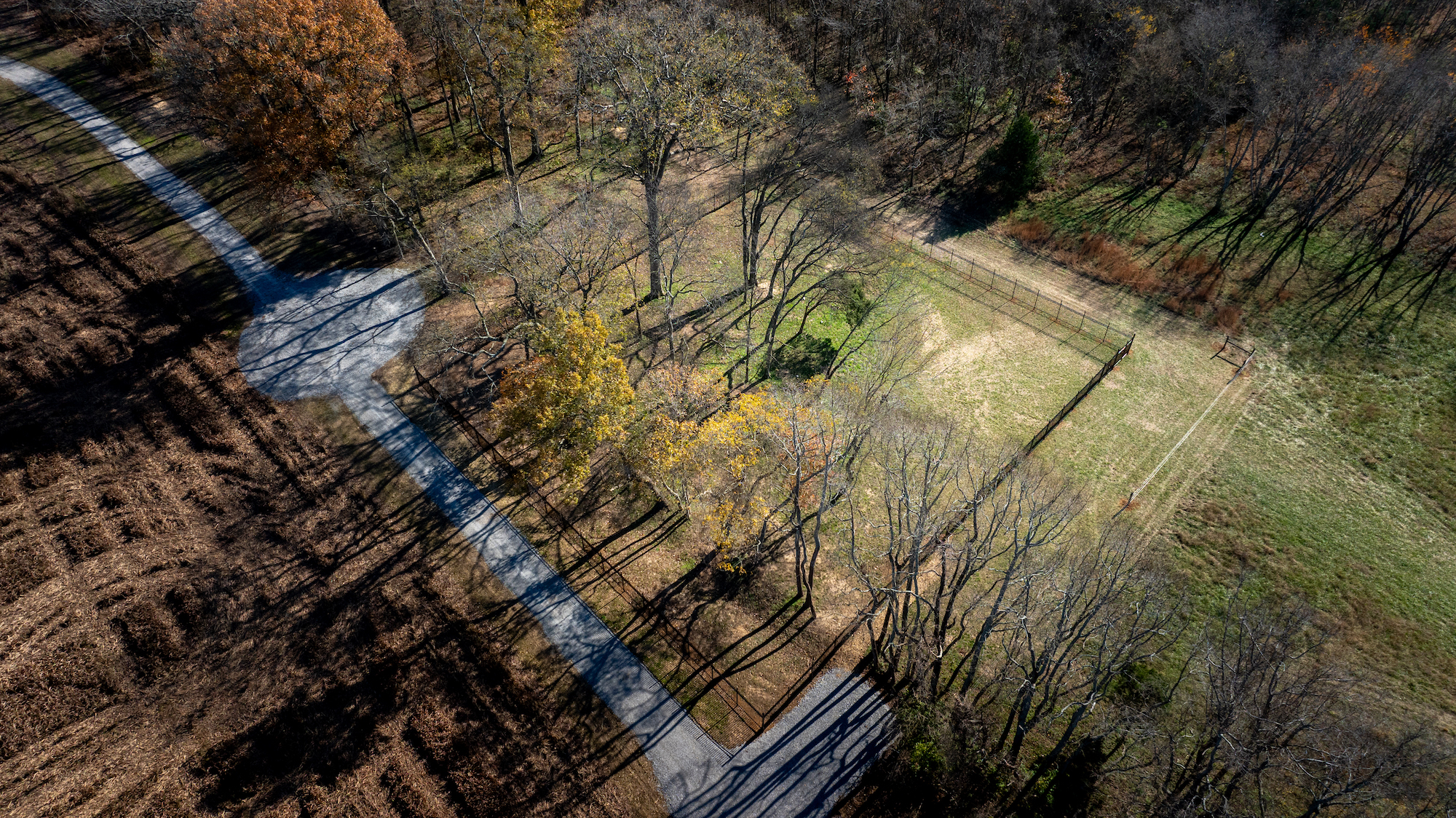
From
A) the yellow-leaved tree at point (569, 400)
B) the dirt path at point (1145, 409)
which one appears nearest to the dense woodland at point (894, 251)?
the yellow-leaved tree at point (569, 400)

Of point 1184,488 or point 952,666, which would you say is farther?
point 1184,488

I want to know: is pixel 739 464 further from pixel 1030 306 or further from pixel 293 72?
pixel 293 72

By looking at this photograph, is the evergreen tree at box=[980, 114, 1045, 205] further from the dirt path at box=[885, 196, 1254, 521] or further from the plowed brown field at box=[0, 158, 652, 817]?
the plowed brown field at box=[0, 158, 652, 817]

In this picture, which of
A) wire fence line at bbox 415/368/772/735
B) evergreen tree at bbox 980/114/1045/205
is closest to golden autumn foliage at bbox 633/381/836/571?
wire fence line at bbox 415/368/772/735

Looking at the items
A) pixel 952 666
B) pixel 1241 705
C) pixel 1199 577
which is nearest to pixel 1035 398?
pixel 1199 577

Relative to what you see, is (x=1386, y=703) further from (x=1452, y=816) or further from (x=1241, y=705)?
(x=1241, y=705)

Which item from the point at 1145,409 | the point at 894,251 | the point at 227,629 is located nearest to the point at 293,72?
the point at 227,629
